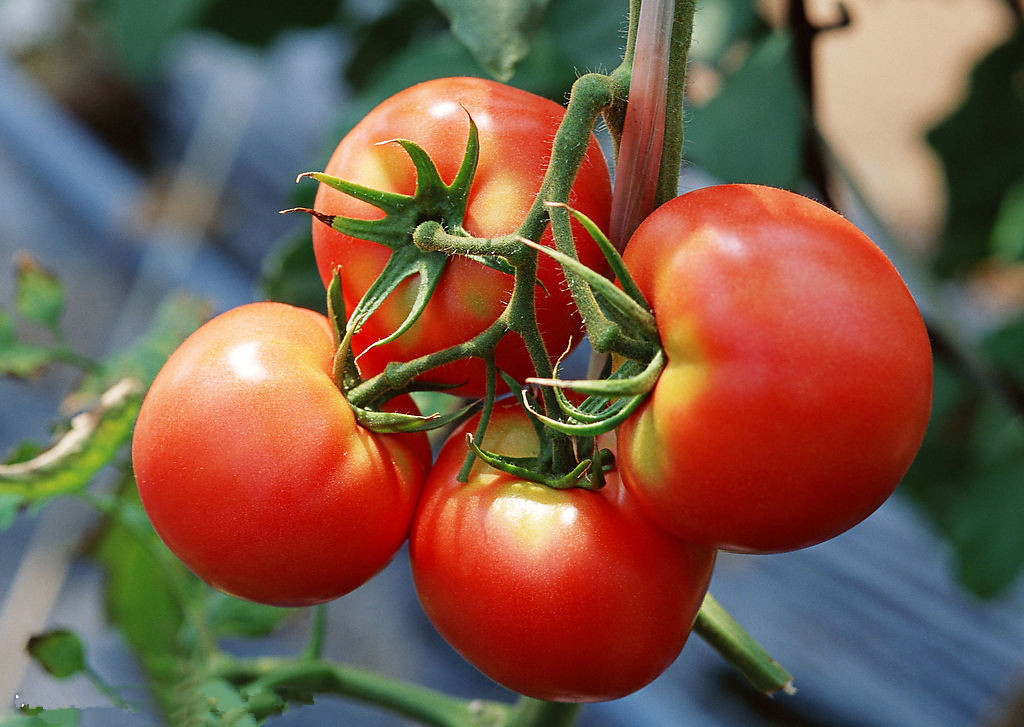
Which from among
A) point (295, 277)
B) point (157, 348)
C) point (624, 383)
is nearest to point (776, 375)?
point (624, 383)

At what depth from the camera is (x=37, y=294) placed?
0.61 meters

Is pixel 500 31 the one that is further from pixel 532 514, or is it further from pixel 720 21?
pixel 720 21

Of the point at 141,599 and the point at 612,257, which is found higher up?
the point at 612,257

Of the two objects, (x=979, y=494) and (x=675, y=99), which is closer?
(x=675, y=99)

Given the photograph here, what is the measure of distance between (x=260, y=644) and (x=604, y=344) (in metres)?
0.97

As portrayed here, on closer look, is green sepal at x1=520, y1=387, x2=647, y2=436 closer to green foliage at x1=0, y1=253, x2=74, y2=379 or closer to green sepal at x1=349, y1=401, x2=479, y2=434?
green sepal at x1=349, y1=401, x2=479, y2=434

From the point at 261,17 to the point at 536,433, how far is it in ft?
1.99

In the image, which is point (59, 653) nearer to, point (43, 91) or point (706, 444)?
point (706, 444)

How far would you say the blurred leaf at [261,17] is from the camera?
0.77 meters

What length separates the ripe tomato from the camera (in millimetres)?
310

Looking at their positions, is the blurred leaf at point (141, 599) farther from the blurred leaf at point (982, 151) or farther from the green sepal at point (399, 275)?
the blurred leaf at point (982, 151)

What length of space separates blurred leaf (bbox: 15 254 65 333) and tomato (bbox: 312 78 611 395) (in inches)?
14.4

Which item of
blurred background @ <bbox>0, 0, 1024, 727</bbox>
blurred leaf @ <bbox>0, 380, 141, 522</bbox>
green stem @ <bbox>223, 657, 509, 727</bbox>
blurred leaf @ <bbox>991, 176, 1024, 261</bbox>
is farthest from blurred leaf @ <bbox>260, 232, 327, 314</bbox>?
blurred leaf @ <bbox>991, 176, 1024, 261</bbox>

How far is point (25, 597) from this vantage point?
1182 millimetres
